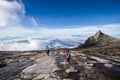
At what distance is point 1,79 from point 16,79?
12.2ft

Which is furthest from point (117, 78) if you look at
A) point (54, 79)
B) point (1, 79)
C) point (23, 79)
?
point (1, 79)

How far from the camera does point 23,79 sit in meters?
26.4

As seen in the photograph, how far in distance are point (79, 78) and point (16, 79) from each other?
10957mm

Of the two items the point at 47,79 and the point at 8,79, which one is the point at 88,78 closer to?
the point at 47,79

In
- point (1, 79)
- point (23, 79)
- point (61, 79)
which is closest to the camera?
point (61, 79)

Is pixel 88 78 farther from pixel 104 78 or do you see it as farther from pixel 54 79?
pixel 54 79

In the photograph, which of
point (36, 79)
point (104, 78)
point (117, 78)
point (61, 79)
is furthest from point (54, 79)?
point (117, 78)

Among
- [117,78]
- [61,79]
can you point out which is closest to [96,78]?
[117,78]

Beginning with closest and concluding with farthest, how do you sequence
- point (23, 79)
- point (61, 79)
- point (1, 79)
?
point (61, 79) < point (23, 79) < point (1, 79)

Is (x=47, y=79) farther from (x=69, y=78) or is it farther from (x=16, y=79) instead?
(x=16, y=79)

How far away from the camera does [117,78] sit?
2488 cm

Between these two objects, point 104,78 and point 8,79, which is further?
point 8,79

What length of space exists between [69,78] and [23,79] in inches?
313

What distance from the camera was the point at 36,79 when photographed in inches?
1017
